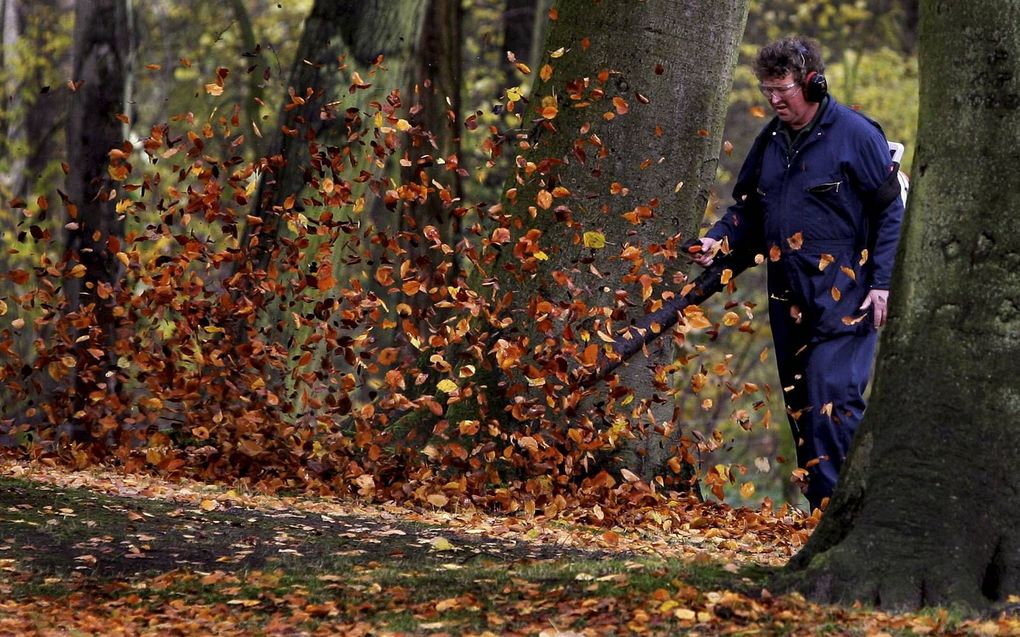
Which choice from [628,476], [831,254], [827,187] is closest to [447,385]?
[628,476]

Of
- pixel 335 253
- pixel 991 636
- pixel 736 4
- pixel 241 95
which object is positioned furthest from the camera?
pixel 241 95

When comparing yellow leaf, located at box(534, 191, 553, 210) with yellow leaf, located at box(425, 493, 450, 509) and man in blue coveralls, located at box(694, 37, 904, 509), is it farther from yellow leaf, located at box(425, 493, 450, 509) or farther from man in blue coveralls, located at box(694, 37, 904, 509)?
yellow leaf, located at box(425, 493, 450, 509)

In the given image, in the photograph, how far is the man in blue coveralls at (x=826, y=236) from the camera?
6.35m

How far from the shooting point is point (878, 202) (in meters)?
6.38

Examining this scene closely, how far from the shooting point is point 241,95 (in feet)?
64.5

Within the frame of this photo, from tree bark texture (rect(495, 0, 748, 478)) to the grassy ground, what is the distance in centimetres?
130

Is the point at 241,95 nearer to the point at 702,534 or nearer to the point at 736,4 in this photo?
the point at 736,4

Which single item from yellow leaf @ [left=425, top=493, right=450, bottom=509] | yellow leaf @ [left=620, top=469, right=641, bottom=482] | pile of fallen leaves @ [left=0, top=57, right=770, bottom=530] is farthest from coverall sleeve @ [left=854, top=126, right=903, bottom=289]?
yellow leaf @ [left=425, top=493, right=450, bottom=509]

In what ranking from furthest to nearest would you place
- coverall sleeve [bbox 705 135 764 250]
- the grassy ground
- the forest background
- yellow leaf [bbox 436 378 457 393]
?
the forest background → yellow leaf [bbox 436 378 457 393] → coverall sleeve [bbox 705 135 764 250] → the grassy ground

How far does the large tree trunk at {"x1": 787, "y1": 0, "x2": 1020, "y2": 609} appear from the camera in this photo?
425cm

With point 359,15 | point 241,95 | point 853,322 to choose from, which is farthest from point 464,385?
point 241,95

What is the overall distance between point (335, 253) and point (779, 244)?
3.80 metres

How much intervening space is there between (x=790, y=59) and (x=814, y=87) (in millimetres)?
176

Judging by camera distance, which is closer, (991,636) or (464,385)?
(991,636)
